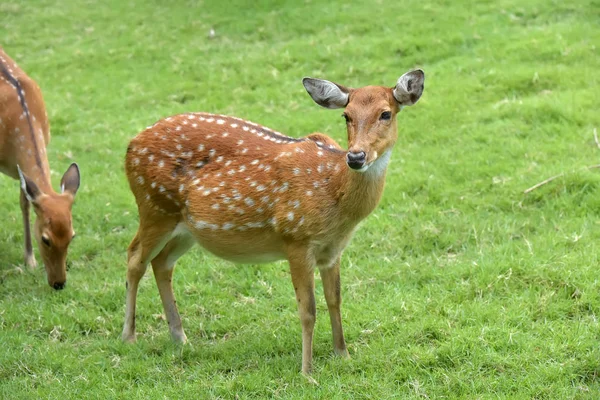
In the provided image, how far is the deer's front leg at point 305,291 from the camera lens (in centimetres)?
541

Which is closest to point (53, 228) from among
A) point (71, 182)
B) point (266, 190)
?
point (71, 182)

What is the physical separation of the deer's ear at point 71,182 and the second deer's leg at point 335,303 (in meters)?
2.87

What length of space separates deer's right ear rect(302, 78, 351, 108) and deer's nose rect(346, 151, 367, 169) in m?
0.63

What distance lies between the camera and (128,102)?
40.3 feet

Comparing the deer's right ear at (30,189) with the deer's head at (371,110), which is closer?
the deer's head at (371,110)

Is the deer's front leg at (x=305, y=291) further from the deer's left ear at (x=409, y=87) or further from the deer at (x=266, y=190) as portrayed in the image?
the deer's left ear at (x=409, y=87)

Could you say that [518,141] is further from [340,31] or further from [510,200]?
[340,31]

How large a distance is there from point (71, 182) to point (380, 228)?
2.91 metres

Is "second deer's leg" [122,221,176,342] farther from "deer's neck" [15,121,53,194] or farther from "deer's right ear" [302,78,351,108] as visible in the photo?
"deer's neck" [15,121,53,194]

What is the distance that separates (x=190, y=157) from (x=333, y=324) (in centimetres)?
163

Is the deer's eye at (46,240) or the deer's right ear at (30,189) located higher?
the deer's right ear at (30,189)

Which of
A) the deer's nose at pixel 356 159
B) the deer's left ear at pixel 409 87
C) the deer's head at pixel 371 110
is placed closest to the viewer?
the deer's nose at pixel 356 159

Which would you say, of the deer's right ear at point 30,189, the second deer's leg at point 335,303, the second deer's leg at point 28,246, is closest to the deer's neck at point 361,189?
the second deer's leg at point 335,303

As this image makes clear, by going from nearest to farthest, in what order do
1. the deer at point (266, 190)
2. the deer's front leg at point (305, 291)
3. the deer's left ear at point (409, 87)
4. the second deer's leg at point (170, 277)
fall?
the deer's left ear at point (409, 87), the deer at point (266, 190), the deer's front leg at point (305, 291), the second deer's leg at point (170, 277)
